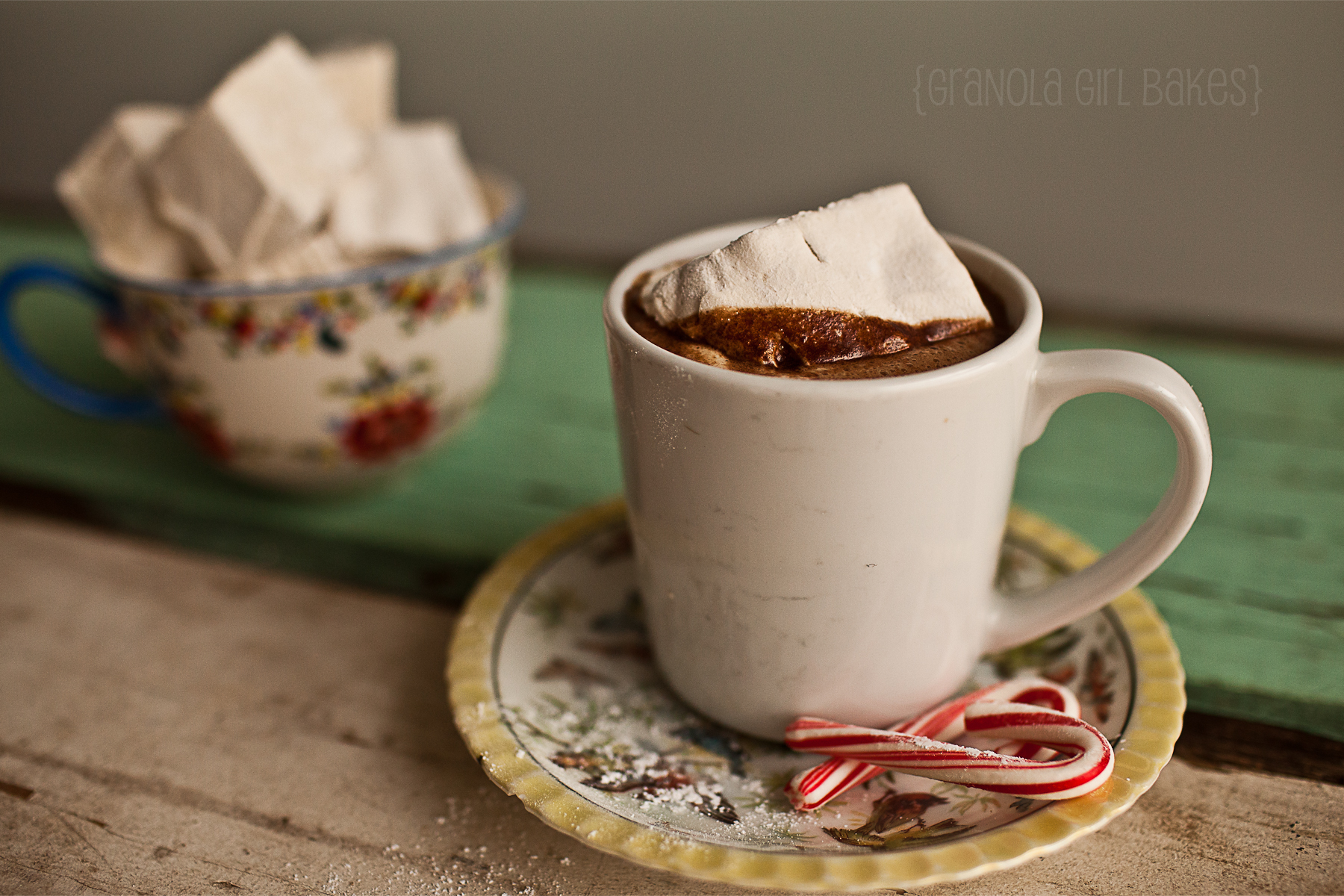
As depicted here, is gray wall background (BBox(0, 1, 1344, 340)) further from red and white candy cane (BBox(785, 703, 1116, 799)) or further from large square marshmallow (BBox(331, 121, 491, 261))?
red and white candy cane (BBox(785, 703, 1116, 799))

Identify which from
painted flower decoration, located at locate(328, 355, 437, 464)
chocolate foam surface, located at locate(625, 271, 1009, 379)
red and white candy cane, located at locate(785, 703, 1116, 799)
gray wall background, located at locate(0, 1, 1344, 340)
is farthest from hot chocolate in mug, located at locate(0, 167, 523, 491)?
gray wall background, located at locate(0, 1, 1344, 340)

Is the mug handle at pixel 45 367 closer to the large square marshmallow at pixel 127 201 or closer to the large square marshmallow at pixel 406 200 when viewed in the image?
the large square marshmallow at pixel 127 201

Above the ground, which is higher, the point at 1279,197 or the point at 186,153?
the point at 186,153

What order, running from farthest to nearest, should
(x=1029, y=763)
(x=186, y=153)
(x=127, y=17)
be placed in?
(x=127, y=17)
(x=186, y=153)
(x=1029, y=763)

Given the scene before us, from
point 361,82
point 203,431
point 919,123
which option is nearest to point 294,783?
point 203,431

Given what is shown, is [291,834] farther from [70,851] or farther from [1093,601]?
[1093,601]

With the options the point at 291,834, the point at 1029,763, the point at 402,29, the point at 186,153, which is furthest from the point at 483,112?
the point at 1029,763

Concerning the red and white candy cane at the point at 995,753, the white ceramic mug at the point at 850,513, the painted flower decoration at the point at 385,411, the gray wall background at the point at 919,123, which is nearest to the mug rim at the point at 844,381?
the white ceramic mug at the point at 850,513
